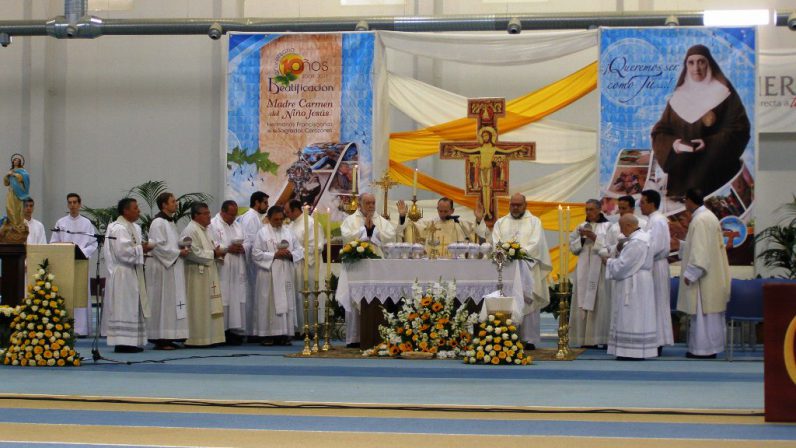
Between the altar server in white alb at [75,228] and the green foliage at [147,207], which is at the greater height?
the green foliage at [147,207]

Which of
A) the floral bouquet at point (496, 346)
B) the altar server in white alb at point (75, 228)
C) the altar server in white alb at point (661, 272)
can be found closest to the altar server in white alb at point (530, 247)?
the altar server in white alb at point (661, 272)

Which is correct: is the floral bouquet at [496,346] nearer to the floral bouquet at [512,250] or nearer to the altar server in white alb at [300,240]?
the floral bouquet at [512,250]

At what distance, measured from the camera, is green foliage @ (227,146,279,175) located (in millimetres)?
15312

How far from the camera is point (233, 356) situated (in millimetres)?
11781

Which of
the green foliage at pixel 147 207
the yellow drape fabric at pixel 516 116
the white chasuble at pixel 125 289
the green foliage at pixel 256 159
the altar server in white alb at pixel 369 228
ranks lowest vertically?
the white chasuble at pixel 125 289

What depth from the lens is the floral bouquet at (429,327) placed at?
11195 mm

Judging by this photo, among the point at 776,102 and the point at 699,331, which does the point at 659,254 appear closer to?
the point at 699,331

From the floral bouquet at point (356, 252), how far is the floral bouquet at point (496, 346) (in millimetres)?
1555

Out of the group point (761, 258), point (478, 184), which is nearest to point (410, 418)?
point (478, 184)

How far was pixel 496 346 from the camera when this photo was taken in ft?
34.8

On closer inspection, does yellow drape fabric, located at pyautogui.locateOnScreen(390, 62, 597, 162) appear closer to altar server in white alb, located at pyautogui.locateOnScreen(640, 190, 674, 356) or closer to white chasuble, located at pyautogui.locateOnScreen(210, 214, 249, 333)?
white chasuble, located at pyautogui.locateOnScreen(210, 214, 249, 333)

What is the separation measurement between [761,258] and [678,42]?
488 centimetres

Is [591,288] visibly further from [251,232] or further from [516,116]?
[251,232]

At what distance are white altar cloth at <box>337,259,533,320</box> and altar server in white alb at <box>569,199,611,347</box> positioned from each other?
1768 mm
